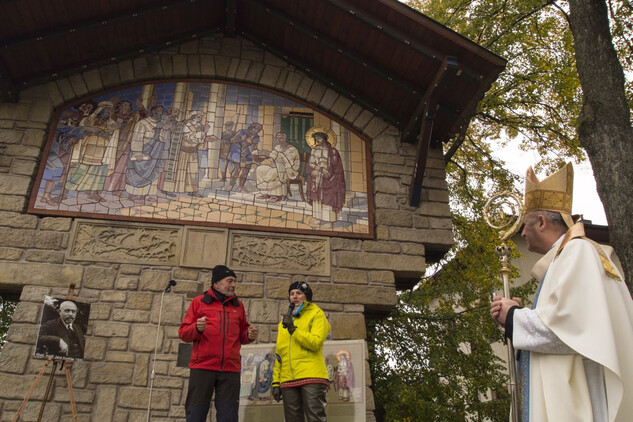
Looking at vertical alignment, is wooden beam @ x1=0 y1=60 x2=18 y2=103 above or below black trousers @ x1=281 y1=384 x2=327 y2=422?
above

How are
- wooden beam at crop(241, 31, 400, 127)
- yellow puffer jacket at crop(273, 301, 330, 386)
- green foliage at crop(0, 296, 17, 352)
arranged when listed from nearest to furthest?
yellow puffer jacket at crop(273, 301, 330, 386) < wooden beam at crop(241, 31, 400, 127) < green foliage at crop(0, 296, 17, 352)

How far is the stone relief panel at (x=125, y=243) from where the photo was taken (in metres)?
6.72

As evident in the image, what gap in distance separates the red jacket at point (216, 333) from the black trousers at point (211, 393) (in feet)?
0.22

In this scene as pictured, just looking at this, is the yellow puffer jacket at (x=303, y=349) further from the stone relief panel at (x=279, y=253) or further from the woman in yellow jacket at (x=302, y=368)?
the stone relief panel at (x=279, y=253)

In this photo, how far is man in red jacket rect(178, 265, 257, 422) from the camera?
16.0ft

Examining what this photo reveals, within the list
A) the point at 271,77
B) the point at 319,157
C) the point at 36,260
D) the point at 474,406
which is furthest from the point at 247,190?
the point at 474,406

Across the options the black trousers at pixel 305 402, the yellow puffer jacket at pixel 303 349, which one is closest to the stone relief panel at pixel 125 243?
the yellow puffer jacket at pixel 303 349

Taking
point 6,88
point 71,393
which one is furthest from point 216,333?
point 6,88

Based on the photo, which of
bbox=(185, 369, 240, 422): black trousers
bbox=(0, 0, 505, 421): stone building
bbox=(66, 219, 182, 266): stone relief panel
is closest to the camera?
bbox=(185, 369, 240, 422): black trousers

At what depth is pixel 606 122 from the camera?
6441 mm

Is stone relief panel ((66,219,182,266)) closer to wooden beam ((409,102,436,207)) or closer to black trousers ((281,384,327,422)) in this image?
black trousers ((281,384,327,422))

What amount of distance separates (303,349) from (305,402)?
46cm

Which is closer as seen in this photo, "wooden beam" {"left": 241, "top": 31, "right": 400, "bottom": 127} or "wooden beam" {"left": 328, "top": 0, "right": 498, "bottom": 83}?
"wooden beam" {"left": 328, "top": 0, "right": 498, "bottom": 83}

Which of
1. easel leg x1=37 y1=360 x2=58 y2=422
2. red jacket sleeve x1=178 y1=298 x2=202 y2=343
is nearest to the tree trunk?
red jacket sleeve x1=178 y1=298 x2=202 y2=343
